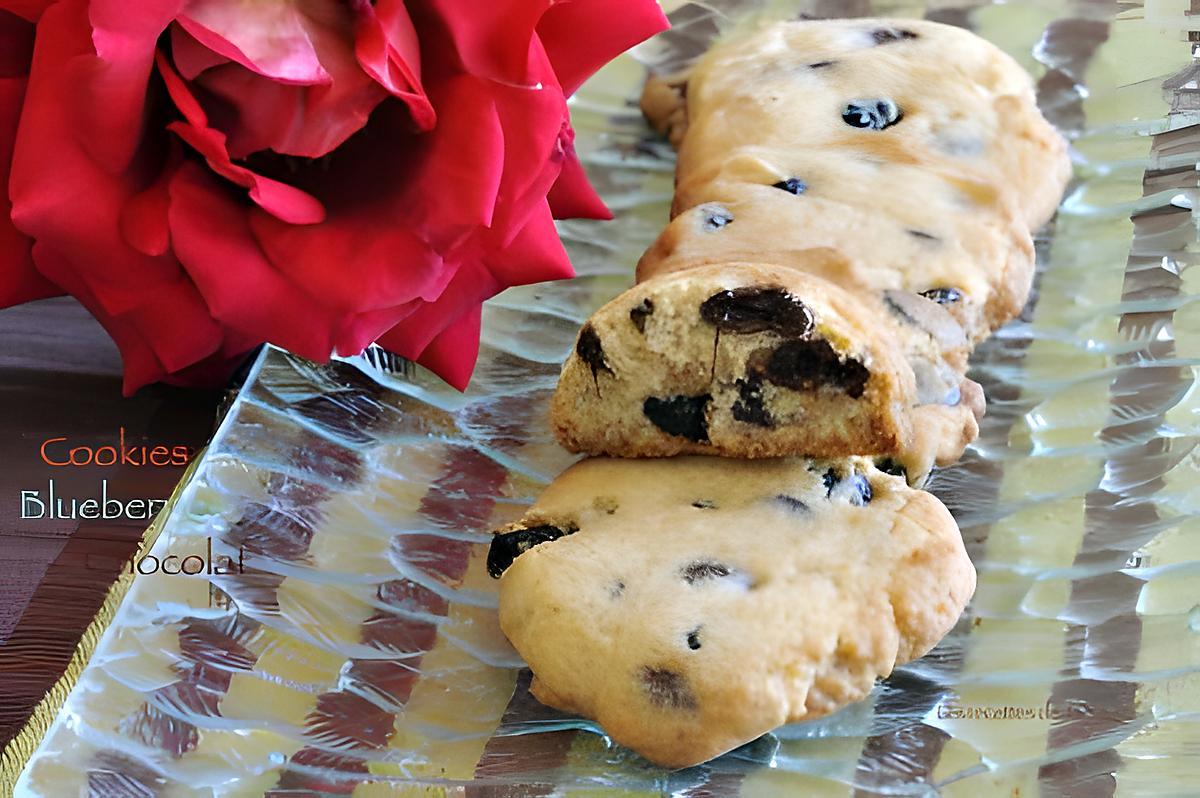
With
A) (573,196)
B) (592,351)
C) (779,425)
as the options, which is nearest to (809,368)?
(779,425)

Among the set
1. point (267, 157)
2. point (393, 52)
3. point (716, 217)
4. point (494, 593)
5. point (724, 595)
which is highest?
point (393, 52)

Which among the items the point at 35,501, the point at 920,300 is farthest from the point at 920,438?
the point at 35,501

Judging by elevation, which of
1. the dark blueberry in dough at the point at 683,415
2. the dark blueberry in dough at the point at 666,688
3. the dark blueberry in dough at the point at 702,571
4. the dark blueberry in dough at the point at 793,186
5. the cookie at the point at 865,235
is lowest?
the dark blueberry in dough at the point at 666,688

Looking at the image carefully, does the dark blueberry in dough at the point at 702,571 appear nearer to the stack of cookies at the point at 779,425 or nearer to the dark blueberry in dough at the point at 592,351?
the stack of cookies at the point at 779,425

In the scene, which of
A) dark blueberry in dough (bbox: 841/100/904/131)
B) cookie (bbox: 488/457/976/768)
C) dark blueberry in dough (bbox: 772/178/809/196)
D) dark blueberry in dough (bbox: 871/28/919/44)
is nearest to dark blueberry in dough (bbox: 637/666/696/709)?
cookie (bbox: 488/457/976/768)

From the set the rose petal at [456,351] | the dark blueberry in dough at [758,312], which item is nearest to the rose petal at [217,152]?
the rose petal at [456,351]

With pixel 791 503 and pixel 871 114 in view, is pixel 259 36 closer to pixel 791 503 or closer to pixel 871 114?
pixel 791 503

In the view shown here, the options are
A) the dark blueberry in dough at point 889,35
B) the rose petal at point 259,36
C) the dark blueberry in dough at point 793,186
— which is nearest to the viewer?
the rose petal at point 259,36
